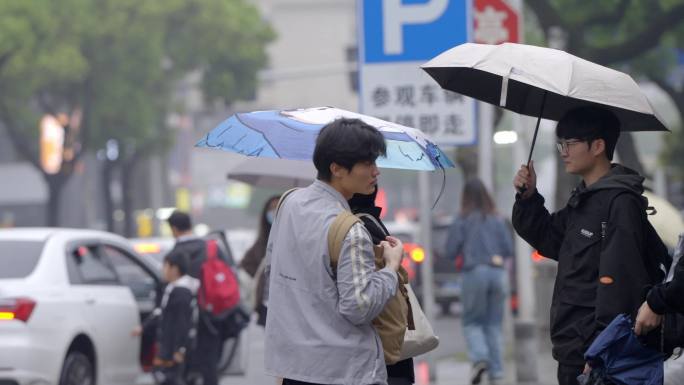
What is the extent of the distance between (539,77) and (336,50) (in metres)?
80.4

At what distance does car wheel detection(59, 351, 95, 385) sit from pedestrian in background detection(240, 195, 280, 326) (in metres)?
1.58

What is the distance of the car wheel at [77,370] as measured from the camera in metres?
10.0

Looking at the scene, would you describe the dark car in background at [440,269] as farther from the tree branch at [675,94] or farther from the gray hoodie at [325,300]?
the gray hoodie at [325,300]

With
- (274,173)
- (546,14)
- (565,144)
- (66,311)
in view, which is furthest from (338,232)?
(546,14)

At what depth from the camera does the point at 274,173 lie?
839 cm

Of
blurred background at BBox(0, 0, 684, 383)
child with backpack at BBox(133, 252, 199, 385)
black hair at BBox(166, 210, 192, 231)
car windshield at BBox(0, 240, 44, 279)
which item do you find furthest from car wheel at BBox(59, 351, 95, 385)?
blurred background at BBox(0, 0, 684, 383)

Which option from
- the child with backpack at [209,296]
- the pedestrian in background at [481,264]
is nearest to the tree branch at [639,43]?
the pedestrian in background at [481,264]

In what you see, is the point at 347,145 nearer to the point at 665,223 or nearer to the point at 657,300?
the point at 657,300

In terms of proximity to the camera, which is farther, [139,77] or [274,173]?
[139,77]

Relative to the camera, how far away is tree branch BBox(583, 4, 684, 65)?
1912 centimetres

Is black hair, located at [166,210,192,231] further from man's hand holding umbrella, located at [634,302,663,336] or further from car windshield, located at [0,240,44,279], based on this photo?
man's hand holding umbrella, located at [634,302,663,336]

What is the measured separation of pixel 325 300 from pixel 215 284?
6.61 m

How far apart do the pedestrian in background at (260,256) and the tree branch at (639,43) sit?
10566 mm

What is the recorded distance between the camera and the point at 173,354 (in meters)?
10.8
